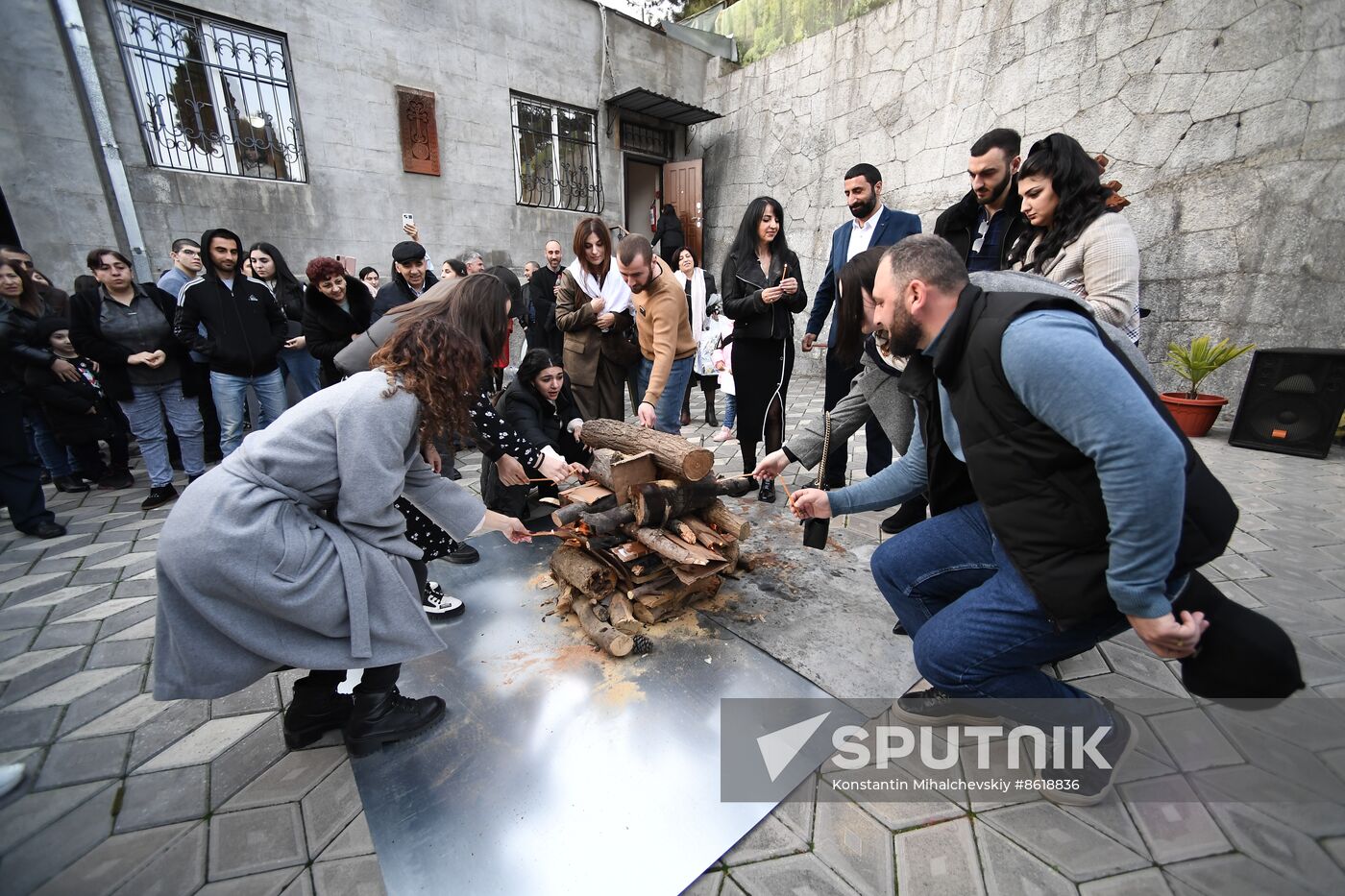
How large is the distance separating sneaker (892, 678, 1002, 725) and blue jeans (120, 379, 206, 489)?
17.1ft

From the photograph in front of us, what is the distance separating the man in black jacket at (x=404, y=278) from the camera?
4.73 m

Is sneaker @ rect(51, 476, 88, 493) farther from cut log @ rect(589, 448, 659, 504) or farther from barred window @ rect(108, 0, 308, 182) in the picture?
cut log @ rect(589, 448, 659, 504)

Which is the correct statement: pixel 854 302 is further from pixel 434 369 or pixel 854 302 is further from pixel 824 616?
pixel 434 369

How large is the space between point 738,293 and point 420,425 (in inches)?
99.5

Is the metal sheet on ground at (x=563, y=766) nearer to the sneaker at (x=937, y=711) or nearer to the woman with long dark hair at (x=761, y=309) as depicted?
the sneaker at (x=937, y=711)

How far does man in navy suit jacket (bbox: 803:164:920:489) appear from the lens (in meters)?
3.48

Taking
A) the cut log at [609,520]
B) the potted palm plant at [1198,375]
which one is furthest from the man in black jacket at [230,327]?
the potted palm plant at [1198,375]

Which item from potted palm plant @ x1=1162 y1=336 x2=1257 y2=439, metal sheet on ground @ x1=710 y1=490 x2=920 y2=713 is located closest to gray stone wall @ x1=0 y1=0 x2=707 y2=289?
metal sheet on ground @ x1=710 y1=490 x2=920 y2=713

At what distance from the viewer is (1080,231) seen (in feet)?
7.77

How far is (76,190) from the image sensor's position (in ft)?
17.7

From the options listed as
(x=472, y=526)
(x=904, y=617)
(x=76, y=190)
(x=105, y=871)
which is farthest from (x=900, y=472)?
(x=76, y=190)

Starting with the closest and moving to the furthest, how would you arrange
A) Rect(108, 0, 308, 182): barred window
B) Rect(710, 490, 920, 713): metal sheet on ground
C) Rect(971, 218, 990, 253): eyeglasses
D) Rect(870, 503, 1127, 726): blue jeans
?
Rect(870, 503, 1127, 726): blue jeans, Rect(710, 490, 920, 713): metal sheet on ground, Rect(971, 218, 990, 253): eyeglasses, Rect(108, 0, 308, 182): barred window

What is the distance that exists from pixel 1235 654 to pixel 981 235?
2.41 metres

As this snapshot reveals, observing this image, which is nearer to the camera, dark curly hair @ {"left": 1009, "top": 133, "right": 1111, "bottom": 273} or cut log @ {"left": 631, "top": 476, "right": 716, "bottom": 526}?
dark curly hair @ {"left": 1009, "top": 133, "right": 1111, "bottom": 273}
